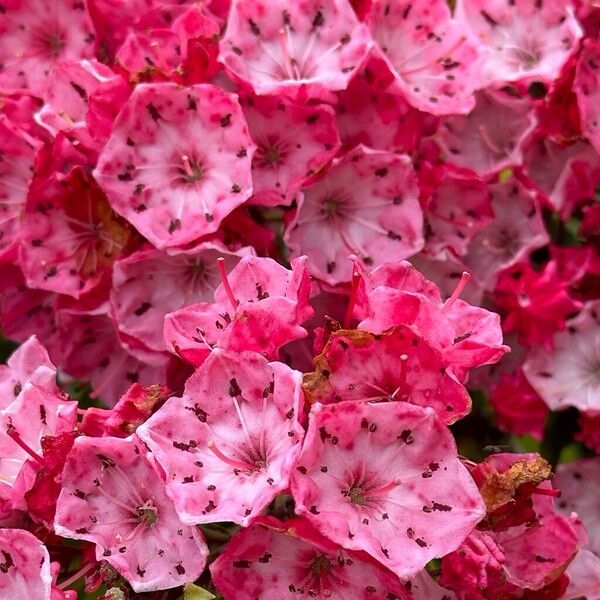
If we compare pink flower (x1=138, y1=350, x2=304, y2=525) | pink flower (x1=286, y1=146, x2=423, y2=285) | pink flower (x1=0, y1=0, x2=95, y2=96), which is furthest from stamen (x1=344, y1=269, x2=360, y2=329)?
pink flower (x1=0, y1=0, x2=95, y2=96)

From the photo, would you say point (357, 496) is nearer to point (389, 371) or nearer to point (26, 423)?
point (389, 371)

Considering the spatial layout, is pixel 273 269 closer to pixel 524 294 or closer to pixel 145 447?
pixel 145 447

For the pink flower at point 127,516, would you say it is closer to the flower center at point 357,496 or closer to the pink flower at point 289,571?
the pink flower at point 289,571

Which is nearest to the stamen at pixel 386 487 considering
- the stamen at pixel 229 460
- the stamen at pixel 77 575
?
the stamen at pixel 229 460

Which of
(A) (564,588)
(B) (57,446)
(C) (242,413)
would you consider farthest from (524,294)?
(B) (57,446)

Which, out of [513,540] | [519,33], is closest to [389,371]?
[513,540]

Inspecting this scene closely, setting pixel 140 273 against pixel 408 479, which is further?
pixel 140 273
